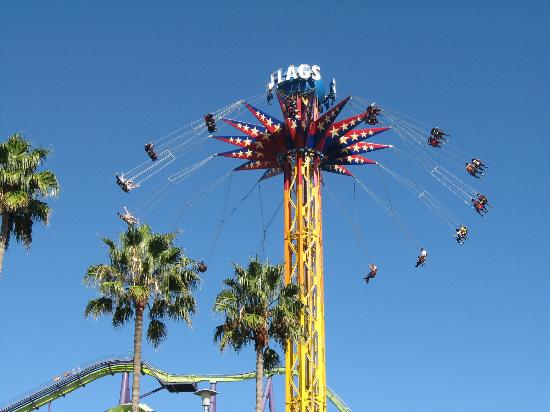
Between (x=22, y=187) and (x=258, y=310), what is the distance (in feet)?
32.6

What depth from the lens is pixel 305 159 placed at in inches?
2128

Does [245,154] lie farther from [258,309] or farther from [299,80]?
[258,309]

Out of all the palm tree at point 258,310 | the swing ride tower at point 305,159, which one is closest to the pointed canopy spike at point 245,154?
the swing ride tower at point 305,159

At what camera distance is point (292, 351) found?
50062 mm

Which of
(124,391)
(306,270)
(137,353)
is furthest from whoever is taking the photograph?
(124,391)

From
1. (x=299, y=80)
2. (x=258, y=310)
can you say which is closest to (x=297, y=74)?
(x=299, y=80)

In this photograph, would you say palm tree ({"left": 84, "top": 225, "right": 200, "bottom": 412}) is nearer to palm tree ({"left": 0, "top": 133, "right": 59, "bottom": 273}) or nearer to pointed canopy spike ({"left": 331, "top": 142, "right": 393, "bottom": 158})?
palm tree ({"left": 0, "top": 133, "right": 59, "bottom": 273})

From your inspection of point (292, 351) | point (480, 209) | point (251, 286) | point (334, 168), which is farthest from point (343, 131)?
point (251, 286)

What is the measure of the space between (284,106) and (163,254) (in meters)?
21.7

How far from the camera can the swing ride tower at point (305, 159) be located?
49906 mm

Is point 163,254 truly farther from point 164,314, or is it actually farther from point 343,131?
point 343,131

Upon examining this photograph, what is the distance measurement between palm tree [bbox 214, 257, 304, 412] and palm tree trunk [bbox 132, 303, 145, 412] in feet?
12.9

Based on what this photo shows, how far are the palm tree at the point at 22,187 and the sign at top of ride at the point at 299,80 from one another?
75.9 ft

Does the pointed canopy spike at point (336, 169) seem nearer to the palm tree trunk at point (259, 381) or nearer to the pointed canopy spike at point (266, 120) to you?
the pointed canopy spike at point (266, 120)
